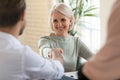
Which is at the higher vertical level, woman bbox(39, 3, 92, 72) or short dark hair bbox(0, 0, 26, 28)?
short dark hair bbox(0, 0, 26, 28)

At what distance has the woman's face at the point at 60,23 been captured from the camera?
2.07 metres

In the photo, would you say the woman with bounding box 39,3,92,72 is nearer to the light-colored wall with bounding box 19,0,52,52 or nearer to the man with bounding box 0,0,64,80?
the man with bounding box 0,0,64,80

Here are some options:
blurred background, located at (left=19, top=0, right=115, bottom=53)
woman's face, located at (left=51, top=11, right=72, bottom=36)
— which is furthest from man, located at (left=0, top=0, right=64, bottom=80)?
blurred background, located at (left=19, top=0, right=115, bottom=53)

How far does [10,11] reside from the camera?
105 cm

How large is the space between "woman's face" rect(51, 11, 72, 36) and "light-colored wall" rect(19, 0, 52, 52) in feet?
6.56

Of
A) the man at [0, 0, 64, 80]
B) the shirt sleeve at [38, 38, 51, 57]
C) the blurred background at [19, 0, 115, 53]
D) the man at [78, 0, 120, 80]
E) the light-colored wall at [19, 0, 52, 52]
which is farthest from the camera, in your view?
the light-colored wall at [19, 0, 52, 52]

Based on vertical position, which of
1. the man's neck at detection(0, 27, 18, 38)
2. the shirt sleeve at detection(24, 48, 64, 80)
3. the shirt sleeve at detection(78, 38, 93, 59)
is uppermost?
the man's neck at detection(0, 27, 18, 38)

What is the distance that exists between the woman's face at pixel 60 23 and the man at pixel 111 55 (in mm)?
1545

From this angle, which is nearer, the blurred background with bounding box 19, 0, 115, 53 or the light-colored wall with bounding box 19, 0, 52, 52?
the blurred background with bounding box 19, 0, 115, 53

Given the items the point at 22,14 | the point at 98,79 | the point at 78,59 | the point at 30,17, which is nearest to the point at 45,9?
the point at 30,17

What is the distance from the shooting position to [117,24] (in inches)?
20.1

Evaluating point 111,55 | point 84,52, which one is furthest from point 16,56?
point 84,52

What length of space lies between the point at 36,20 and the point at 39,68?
333 cm

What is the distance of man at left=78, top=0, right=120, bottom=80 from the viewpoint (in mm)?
510
